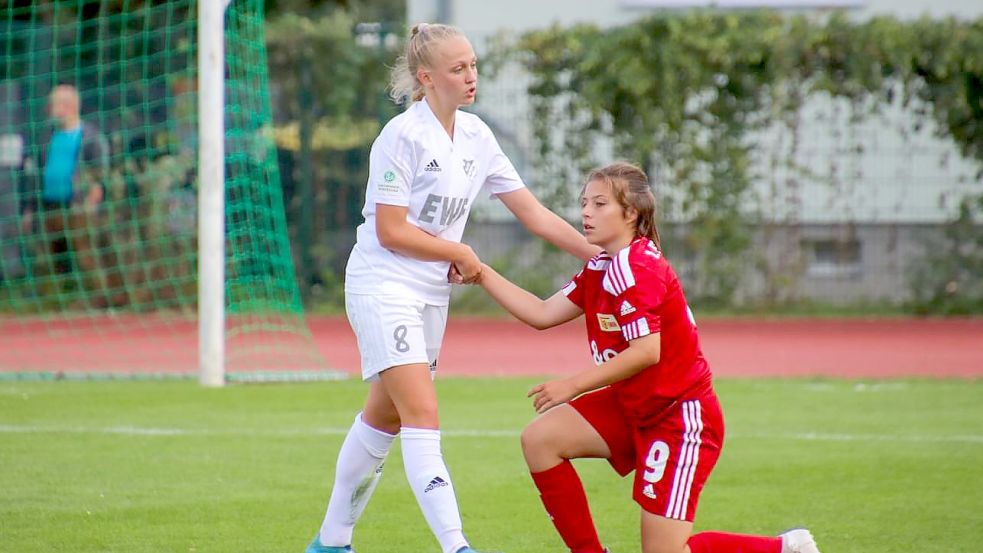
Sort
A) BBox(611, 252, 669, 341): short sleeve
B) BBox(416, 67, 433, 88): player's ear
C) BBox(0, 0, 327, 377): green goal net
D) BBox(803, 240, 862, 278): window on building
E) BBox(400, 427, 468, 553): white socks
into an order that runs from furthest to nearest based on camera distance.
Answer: BBox(803, 240, 862, 278): window on building, BBox(0, 0, 327, 377): green goal net, BBox(416, 67, 433, 88): player's ear, BBox(400, 427, 468, 553): white socks, BBox(611, 252, 669, 341): short sleeve

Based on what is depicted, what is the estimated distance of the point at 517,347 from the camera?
43.5 feet

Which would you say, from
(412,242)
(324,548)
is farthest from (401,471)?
(412,242)

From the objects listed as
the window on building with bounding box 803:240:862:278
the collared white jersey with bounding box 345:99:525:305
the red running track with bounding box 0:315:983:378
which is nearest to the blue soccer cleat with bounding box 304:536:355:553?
the collared white jersey with bounding box 345:99:525:305

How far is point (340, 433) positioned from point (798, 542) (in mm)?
4056

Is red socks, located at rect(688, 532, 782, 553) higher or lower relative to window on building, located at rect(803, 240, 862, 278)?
higher

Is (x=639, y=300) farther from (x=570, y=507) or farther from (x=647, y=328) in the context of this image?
(x=570, y=507)

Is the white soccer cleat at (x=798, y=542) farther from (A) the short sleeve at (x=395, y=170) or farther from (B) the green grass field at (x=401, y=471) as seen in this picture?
(A) the short sleeve at (x=395, y=170)

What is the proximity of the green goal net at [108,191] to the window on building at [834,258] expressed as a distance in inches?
245

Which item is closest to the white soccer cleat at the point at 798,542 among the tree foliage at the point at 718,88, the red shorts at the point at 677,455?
the red shorts at the point at 677,455

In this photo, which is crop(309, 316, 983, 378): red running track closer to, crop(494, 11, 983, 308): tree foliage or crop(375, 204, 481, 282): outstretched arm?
crop(494, 11, 983, 308): tree foliage

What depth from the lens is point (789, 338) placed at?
1393 cm

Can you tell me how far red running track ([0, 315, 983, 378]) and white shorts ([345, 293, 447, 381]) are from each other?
6540 millimetres

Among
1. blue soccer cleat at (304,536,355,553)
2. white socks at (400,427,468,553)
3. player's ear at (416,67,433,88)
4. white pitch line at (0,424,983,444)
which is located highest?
player's ear at (416,67,433,88)

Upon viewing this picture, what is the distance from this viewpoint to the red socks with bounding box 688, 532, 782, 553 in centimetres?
466
